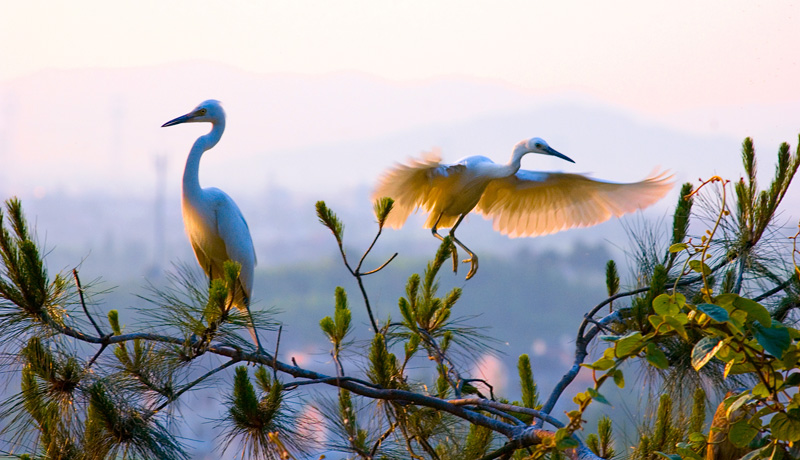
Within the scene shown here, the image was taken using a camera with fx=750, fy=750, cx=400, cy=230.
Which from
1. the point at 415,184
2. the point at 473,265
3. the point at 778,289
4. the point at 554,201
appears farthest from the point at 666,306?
the point at 554,201

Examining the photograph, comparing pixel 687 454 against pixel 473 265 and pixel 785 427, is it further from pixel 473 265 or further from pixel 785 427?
pixel 473 265

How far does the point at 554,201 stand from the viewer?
3291 mm

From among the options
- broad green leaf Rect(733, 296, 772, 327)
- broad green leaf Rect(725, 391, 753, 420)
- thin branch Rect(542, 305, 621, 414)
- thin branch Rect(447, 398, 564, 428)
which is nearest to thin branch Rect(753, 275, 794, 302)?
thin branch Rect(542, 305, 621, 414)

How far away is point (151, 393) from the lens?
4.57 ft

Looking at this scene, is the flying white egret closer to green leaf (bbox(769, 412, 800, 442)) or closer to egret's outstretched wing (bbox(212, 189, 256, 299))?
egret's outstretched wing (bbox(212, 189, 256, 299))

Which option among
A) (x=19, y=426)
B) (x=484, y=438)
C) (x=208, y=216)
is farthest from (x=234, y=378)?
(x=208, y=216)

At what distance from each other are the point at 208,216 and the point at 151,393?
58.1 inches

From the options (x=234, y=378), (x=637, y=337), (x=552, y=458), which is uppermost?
(x=637, y=337)

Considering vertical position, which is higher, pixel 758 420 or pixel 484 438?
pixel 758 420

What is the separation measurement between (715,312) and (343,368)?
32.2 inches

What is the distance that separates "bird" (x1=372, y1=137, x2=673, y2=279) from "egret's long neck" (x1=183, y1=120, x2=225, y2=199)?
0.64 meters

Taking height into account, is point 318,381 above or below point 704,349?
below

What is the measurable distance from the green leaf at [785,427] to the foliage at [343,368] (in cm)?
5

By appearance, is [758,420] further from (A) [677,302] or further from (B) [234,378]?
(B) [234,378]
